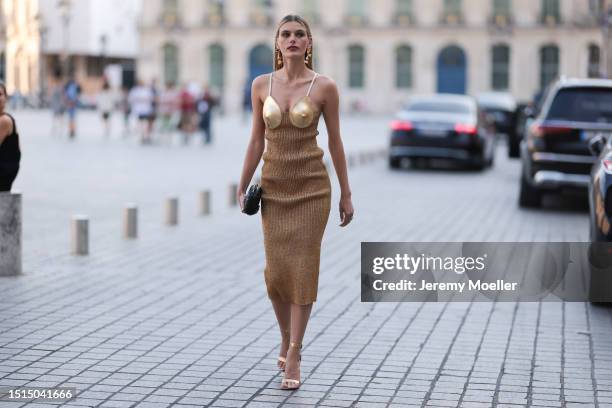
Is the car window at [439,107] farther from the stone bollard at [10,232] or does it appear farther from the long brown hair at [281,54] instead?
the long brown hair at [281,54]

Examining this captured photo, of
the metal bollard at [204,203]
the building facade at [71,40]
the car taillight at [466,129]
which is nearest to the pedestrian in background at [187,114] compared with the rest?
the car taillight at [466,129]

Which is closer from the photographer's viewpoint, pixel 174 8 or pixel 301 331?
pixel 301 331

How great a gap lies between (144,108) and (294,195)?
30242 millimetres

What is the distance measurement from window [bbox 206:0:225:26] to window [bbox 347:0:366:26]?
829 centimetres

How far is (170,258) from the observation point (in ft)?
39.4

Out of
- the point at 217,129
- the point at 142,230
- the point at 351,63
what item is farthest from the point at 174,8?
the point at 142,230

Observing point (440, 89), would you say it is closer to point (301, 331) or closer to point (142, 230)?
point (142, 230)

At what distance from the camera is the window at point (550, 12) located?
80.6 metres

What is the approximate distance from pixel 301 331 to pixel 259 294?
3.21 meters

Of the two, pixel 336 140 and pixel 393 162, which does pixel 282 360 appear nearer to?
pixel 336 140

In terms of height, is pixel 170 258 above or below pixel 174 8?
below

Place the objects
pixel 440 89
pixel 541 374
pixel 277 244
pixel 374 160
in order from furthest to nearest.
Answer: pixel 440 89
pixel 374 160
pixel 541 374
pixel 277 244

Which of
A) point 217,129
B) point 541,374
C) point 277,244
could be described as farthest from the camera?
point 217,129

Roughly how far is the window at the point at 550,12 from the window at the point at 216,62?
67.1ft
